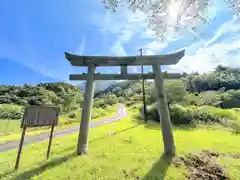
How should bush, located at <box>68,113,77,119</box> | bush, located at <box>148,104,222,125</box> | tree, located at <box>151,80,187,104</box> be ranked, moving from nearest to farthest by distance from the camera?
bush, located at <box>148,104,222,125</box>, tree, located at <box>151,80,187,104</box>, bush, located at <box>68,113,77,119</box>

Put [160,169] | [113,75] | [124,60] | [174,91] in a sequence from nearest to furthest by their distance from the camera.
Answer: [160,169], [124,60], [113,75], [174,91]

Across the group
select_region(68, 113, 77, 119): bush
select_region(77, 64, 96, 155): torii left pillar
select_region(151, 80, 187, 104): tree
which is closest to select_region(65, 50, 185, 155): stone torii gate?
select_region(77, 64, 96, 155): torii left pillar

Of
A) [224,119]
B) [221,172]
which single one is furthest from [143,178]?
[224,119]

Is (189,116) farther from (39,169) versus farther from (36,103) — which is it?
(36,103)

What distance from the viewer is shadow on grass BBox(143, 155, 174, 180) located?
6187mm

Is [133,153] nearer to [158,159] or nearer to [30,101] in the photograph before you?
[158,159]

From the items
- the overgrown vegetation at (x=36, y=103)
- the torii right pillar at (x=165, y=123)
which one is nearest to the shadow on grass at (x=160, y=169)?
the torii right pillar at (x=165, y=123)

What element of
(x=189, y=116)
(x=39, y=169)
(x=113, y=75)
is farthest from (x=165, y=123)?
(x=189, y=116)

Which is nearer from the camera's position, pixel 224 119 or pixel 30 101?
pixel 224 119

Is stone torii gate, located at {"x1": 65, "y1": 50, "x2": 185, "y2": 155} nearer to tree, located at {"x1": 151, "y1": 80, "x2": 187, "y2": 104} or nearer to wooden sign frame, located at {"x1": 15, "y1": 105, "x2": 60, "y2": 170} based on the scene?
wooden sign frame, located at {"x1": 15, "y1": 105, "x2": 60, "y2": 170}

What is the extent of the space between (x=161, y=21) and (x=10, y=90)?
63635 mm

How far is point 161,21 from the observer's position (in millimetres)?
5426

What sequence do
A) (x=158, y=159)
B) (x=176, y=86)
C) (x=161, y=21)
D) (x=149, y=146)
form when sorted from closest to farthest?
(x=161, y=21), (x=158, y=159), (x=149, y=146), (x=176, y=86)

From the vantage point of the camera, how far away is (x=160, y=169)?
6.70 m
